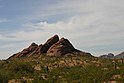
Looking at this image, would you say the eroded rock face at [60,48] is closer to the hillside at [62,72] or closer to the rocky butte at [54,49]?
the rocky butte at [54,49]

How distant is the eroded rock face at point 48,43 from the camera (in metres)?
156

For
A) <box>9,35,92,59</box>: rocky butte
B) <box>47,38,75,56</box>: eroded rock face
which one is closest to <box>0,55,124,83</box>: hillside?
<box>47,38,75,56</box>: eroded rock face

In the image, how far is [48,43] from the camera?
157625 millimetres

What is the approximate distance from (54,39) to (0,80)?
6775 centimetres

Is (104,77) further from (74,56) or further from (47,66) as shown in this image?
(74,56)

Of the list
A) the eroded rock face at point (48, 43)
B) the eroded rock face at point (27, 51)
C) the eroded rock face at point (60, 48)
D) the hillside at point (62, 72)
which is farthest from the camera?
the eroded rock face at point (27, 51)

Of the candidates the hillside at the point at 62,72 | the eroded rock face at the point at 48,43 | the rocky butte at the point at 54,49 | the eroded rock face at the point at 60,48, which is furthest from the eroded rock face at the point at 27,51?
the hillside at the point at 62,72

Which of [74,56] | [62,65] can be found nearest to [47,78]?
[62,65]

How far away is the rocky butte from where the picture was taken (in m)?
152

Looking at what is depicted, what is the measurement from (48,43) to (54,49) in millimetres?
6627

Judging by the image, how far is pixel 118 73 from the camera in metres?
100

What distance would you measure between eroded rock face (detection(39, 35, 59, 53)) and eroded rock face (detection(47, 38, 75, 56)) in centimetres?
289

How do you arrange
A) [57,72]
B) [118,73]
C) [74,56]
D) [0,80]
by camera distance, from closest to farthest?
[0,80] < [118,73] < [57,72] < [74,56]

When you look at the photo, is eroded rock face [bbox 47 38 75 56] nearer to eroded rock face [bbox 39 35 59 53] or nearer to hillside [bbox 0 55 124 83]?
eroded rock face [bbox 39 35 59 53]
